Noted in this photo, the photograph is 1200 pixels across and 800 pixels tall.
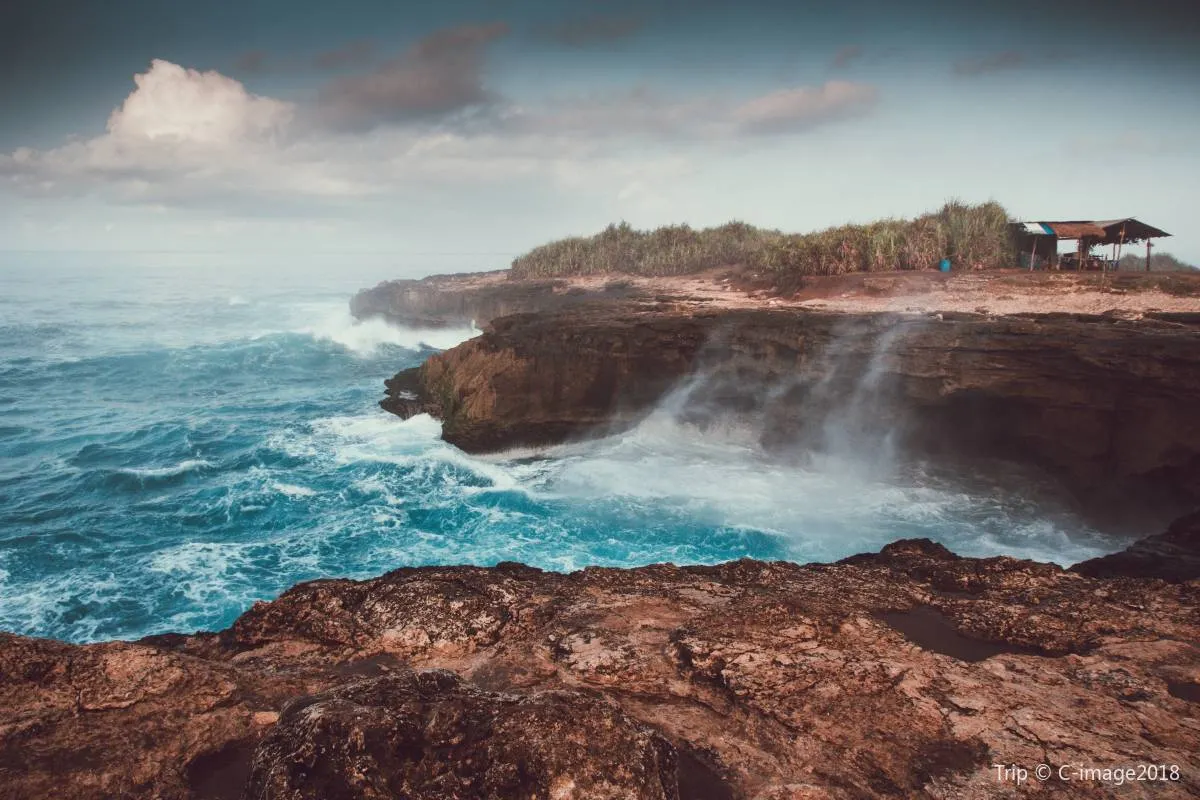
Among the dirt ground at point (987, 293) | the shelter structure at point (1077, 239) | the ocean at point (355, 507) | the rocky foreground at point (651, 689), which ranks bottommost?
the ocean at point (355, 507)

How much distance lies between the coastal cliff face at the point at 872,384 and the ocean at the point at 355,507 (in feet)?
3.22

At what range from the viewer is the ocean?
42.0 feet

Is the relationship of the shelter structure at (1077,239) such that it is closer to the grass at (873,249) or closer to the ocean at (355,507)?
the grass at (873,249)

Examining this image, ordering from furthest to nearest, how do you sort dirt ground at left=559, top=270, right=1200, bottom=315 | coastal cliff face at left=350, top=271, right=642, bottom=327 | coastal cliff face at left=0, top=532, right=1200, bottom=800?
coastal cliff face at left=350, top=271, right=642, bottom=327 < dirt ground at left=559, top=270, right=1200, bottom=315 < coastal cliff face at left=0, top=532, right=1200, bottom=800

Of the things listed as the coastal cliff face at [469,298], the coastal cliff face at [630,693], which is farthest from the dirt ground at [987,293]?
the coastal cliff face at [630,693]

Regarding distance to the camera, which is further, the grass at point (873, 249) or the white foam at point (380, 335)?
the white foam at point (380, 335)

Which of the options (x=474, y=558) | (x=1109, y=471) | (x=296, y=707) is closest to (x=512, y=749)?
(x=296, y=707)

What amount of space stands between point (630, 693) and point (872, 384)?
14271 millimetres

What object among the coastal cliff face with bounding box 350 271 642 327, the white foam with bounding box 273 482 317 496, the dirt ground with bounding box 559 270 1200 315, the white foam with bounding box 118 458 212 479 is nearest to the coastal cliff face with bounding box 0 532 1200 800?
the white foam with bounding box 273 482 317 496

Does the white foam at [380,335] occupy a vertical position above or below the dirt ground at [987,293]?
below

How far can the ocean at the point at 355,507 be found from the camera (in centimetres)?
1279

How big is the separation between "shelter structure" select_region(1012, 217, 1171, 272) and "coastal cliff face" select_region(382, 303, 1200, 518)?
9241 millimetres

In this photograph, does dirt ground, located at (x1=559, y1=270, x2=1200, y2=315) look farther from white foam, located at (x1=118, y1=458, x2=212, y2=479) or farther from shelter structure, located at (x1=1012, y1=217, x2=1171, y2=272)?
white foam, located at (x1=118, y1=458, x2=212, y2=479)

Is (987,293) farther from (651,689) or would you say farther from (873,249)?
(651,689)
